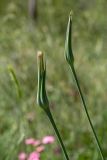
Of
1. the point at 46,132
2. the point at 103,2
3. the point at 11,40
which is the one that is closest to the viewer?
the point at 46,132

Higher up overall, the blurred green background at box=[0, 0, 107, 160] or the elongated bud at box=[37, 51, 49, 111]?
the blurred green background at box=[0, 0, 107, 160]

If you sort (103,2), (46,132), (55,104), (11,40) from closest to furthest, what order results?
(46,132) → (55,104) → (11,40) → (103,2)

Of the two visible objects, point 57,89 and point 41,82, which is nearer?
point 41,82

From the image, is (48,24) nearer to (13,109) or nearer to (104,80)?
(104,80)

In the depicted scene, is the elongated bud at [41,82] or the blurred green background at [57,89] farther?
the blurred green background at [57,89]

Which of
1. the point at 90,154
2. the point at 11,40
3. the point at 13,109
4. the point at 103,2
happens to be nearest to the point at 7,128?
the point at 13,109

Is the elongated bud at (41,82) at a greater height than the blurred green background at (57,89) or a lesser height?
lesser

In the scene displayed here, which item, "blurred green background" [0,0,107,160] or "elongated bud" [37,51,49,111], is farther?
"blurred green background" [0,0,107,160]

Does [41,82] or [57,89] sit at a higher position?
[57,89]
